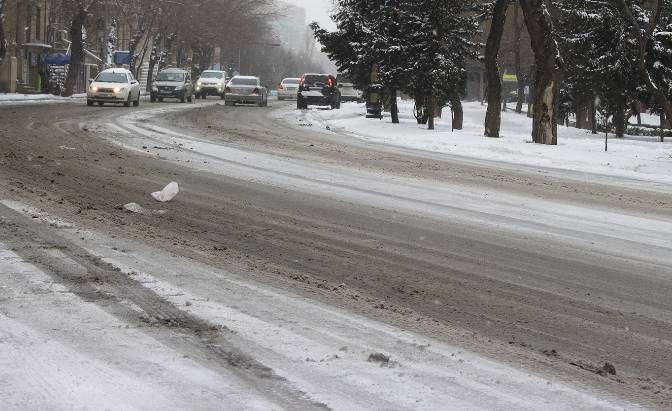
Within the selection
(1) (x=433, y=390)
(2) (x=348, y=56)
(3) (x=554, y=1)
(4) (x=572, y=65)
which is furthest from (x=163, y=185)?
(4) (x=572, y=65)

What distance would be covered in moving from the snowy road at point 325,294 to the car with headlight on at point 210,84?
5205 centimetres

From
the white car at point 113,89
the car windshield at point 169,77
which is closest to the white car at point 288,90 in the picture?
the car windshield at point 169,77

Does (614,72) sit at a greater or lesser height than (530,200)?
greater

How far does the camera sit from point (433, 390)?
3959 millimetres

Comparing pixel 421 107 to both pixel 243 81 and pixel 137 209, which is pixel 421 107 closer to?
pixel 243 81

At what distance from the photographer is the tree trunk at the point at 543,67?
78.4 feet

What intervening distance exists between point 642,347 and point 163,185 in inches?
269

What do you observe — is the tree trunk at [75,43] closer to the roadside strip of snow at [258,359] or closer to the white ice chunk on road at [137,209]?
the white ice chunk on road at [137,209]

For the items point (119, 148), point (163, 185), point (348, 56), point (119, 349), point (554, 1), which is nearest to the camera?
point (119, 349)

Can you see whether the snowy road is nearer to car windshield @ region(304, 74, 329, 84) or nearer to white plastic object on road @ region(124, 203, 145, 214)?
white plastic object on road @ region(124, 203, 145, 214)

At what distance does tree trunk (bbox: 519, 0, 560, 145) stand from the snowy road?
12332mm

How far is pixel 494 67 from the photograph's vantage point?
2638cm

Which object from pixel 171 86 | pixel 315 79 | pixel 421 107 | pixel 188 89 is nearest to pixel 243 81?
pixel 315 79

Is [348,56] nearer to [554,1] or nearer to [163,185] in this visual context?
[554,1]
